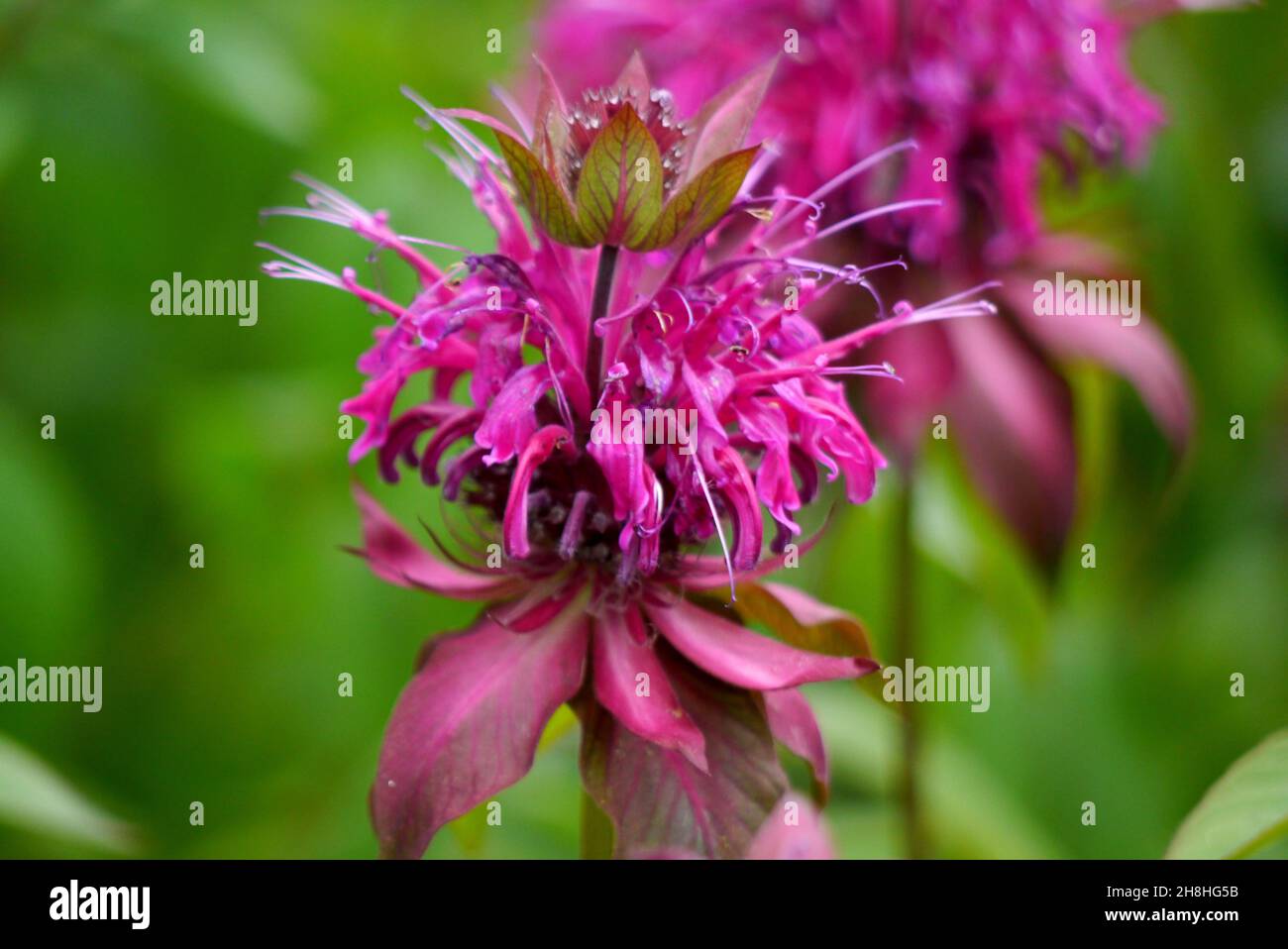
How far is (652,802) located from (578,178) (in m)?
0.35

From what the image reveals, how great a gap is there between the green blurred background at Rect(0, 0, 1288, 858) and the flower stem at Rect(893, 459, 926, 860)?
18 centimetres

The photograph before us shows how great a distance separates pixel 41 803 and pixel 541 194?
19.1 inches

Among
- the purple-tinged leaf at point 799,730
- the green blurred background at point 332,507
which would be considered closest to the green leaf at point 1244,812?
the purple-tinged leaf at point 799,730

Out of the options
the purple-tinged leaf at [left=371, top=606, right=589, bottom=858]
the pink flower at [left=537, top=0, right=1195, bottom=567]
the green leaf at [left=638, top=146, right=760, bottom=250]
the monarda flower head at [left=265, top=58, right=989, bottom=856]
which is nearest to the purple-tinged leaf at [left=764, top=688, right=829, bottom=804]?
the monarda flower head at [left=265, top=58, right=989, bottom=856]

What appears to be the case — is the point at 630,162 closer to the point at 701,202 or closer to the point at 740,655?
the point at 701,202

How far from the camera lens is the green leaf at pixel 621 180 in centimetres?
71

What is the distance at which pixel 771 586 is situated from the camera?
0.88 m

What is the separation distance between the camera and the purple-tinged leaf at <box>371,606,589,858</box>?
2.44ft

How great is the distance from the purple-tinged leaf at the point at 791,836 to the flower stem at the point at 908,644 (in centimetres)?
45

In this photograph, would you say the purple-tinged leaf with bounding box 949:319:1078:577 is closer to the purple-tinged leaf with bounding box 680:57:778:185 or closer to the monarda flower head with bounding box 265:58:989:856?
the monarda flower head with bounding box 265:58:989:856

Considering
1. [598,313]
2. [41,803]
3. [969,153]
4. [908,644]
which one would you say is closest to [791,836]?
[598,313]

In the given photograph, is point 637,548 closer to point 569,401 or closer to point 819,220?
point 569,401

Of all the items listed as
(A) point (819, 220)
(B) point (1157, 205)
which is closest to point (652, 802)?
(A) point (819, 220)

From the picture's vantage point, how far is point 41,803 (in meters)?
0.83
